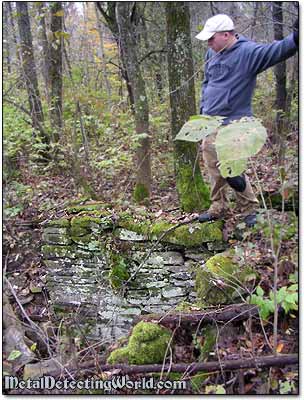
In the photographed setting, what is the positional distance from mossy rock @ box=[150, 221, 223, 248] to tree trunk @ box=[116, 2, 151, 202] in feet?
6.09

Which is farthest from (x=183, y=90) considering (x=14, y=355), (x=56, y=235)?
(x=14, y=355)

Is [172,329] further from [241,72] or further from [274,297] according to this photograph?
[241,72]

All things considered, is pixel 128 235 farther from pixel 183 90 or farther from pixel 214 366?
pixel 214 366

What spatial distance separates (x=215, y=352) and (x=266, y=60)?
215 centimetres

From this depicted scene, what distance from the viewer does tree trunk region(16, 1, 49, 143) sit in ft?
22.3

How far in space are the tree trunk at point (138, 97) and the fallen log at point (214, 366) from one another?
3618mm

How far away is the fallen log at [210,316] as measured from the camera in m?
2.70

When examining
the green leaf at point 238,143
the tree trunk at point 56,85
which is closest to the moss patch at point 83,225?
the tree trunk at point 56,85

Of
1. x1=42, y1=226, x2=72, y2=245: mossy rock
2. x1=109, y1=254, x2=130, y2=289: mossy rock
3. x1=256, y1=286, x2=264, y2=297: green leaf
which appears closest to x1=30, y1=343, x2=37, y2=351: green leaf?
x1=109, y1=254, x2=130, y2=289: mossy rock

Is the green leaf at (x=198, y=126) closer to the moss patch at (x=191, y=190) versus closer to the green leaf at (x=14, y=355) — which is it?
the green leaf at (x=14, y=355)

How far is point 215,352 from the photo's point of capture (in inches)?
102

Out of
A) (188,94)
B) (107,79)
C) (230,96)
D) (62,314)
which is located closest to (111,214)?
(62,314)

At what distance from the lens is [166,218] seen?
14.6ft

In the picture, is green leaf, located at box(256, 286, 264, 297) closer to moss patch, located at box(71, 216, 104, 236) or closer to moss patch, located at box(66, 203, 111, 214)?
moss patch, located at box(71, 216, 104, 236)
